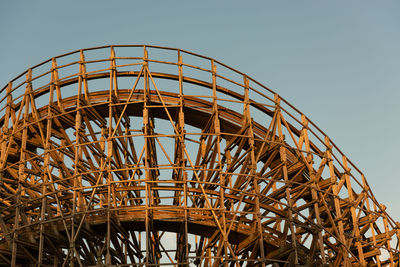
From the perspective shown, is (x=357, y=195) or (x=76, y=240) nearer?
(x=76, y=240)

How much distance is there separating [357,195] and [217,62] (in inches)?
321

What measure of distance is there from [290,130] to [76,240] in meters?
8.51

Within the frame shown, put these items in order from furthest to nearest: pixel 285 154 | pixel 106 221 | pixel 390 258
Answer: pixel 390 258
pixel 285 154
pixel 106 221

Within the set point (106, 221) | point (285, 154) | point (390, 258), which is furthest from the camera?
point (390, 258)

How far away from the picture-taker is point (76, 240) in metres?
20.2

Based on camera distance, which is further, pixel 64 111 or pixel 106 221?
pixel 64 111

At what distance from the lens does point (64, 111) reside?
2362 centimetres

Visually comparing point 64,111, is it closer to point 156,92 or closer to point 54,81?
point 54,81

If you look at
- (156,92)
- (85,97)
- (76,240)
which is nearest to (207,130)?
(156,92)

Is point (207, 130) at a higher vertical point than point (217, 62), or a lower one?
lower

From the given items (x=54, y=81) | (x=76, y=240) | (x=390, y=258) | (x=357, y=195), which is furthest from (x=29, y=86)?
(x=390, y=258)

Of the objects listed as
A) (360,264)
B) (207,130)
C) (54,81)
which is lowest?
(360,264)

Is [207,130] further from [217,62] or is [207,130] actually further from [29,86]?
[29,86]

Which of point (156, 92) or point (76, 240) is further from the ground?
point (156, 92)
